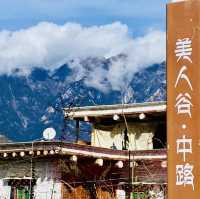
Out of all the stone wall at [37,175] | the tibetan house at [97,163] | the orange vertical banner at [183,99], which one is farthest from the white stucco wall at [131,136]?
the orange vertical banner at [183,99]

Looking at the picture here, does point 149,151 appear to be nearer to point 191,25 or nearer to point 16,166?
point 16,166

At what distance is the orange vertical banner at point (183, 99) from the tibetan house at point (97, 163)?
13.4 metres

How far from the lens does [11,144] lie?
81.1 feet

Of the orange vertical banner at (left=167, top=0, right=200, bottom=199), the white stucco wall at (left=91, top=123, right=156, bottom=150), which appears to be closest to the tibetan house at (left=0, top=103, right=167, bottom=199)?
the white stucco wall at (left=91, top=123, right=156, bottom=150)

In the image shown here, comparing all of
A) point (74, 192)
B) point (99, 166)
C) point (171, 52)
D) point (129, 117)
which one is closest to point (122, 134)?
point (129, 117)

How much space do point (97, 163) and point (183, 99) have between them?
1559cm

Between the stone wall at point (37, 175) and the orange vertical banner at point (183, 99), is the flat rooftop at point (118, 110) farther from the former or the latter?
the orange vertical banner at point (183, 99)

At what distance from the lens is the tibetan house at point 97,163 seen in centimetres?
2425

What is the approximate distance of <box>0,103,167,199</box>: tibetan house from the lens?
24250 millimetres

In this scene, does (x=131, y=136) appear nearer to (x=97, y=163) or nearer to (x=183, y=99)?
(x=97, y=163)

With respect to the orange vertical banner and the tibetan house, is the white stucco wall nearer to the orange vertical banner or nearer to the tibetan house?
the tibetan house

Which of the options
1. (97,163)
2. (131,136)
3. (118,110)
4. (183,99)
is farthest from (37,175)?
(183,99)

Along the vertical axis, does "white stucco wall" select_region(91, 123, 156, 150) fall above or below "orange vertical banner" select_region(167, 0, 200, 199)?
above

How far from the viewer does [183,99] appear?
9.84 metres
